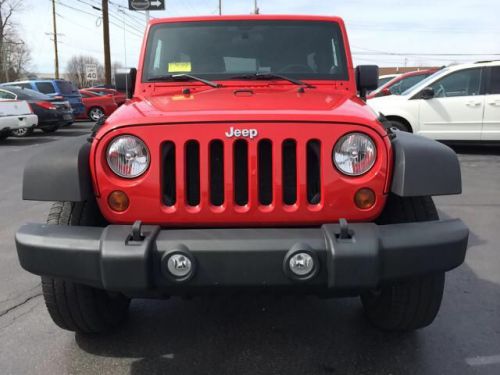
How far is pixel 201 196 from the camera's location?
2252mm

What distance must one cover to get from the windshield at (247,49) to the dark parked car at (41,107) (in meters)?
10.6

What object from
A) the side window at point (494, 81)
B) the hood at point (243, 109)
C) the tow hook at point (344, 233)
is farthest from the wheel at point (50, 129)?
the tow hook at point (344, 233)

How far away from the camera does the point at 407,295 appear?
2639mm

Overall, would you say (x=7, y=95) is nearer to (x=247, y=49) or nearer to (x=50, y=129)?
(x=50, y=129)

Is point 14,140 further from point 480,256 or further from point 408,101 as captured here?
point 480,256

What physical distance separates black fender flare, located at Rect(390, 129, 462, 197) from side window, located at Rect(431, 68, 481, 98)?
762cm

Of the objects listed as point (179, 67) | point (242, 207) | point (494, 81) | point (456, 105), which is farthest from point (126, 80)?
A: point (494, 81)

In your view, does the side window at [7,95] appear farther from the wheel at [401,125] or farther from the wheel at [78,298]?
the wheel at [78,298]

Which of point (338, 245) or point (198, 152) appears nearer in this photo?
point (338, 245)

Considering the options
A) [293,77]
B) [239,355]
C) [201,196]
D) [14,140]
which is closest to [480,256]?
[293,77]

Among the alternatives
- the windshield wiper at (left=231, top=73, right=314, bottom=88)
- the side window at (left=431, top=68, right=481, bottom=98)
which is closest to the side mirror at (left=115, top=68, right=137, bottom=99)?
the windshield wiper at (left=231, top=73, right=314, bottom=88)

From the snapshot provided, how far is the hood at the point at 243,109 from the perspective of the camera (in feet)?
7.41

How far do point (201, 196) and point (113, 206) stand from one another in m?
0.42

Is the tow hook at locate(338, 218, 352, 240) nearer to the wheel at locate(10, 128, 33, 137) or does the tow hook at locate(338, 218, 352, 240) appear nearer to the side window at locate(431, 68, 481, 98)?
the side window at locate(431, 68, 481, 98)
